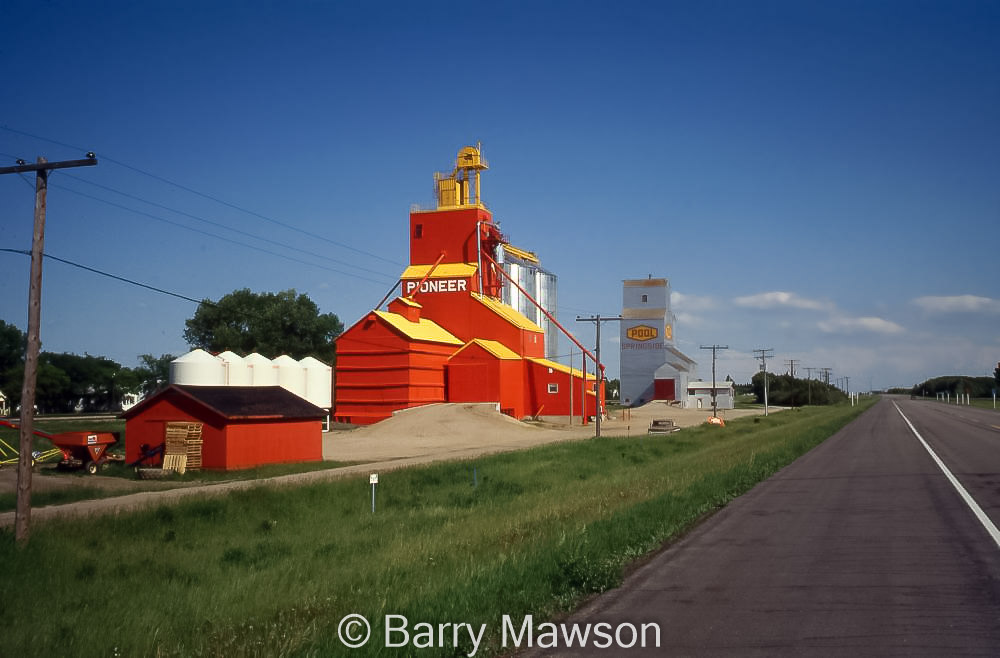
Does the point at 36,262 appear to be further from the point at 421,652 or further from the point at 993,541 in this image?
the point at 993,541

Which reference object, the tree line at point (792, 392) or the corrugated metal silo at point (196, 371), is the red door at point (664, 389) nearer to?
the tree line at point (792, 392)

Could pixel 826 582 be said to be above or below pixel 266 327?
below

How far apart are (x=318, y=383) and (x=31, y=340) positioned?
5059 centimetres

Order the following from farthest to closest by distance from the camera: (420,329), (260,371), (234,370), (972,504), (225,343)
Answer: (225,343)
(260,371)
(420,329)
(234,370)
(972,504)

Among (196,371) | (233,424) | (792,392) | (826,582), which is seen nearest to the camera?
(826,582)

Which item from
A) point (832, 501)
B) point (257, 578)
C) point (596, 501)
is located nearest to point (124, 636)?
point (257, 578)

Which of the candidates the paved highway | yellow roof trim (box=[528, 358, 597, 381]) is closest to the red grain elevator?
yellow roof trim (box=[528, 358, 597, 381])

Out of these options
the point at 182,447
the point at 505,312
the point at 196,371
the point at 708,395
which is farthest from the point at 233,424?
the point at 708,395

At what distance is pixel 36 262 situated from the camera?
48.9ft

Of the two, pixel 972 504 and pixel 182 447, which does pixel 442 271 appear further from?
pixel 972 504

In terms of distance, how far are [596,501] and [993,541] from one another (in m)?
7.55

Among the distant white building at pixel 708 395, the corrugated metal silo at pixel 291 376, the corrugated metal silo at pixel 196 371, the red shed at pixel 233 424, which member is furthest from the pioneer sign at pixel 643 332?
the red shed at pixel 233 424

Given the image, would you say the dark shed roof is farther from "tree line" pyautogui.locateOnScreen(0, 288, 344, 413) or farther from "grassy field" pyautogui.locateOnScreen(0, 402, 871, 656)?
"tree line" pyautogui.locateOnScreen(0, 288, 344, 413)

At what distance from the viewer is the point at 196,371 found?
55.8 metres
